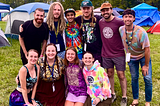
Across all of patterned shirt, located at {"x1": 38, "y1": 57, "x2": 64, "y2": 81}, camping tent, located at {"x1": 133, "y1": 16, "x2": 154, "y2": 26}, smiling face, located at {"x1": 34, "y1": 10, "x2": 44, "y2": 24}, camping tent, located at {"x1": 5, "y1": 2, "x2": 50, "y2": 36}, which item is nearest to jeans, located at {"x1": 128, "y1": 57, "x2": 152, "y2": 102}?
patterned shirt, located at {"x1": 38, "y1": 57, "x2": 64, "y2": 81}

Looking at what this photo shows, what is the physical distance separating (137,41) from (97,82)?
985 mm

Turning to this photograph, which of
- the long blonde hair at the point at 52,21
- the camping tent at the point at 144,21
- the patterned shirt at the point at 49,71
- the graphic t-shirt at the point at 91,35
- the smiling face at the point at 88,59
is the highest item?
the camping tent at the point at 144,21

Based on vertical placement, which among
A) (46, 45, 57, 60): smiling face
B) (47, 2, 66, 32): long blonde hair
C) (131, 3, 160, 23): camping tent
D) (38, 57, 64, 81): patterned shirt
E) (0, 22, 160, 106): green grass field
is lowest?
(0, 22, 160, 106): green grass field

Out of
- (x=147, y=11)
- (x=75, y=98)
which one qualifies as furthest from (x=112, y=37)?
(x=147, y=11)

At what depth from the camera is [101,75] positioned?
2.83 metres

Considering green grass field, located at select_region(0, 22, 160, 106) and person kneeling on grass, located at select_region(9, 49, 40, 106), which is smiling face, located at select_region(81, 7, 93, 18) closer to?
person kneeling on grass, located at select_region(9, 49, 40, 106)

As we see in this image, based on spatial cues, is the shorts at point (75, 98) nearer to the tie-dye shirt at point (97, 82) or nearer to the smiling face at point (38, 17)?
the tie-dye shirt at point (97, 82)

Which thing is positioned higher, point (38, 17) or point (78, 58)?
point (38, 17)

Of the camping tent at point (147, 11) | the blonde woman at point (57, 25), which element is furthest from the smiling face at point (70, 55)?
the camping tent at point (147, 11)

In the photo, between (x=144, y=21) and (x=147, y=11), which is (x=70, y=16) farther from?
(x=147, y=11)

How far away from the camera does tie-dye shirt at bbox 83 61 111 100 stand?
2801 millimetres

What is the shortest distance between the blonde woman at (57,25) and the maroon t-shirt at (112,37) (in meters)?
0.78

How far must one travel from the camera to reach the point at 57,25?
126 inches

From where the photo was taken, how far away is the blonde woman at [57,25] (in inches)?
123
